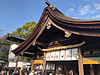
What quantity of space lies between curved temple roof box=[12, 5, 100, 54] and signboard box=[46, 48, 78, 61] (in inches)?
64.5

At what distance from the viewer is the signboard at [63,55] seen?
19.7 feet

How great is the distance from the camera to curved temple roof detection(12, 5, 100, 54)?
4.56 metres

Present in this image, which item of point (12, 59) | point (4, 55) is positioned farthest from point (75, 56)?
point (4, 55)

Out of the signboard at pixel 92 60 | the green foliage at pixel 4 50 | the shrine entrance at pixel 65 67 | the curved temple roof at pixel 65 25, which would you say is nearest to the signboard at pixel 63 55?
the signboard at pixel 92 60

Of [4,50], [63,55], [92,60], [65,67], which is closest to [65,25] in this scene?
[63,55]

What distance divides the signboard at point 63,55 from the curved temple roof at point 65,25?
1639 mm

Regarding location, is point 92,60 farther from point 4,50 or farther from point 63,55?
point 4,50

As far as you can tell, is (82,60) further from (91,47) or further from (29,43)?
A: (29,43)

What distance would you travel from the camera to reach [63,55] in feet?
21.5

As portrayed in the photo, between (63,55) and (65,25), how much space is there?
237 centimetres

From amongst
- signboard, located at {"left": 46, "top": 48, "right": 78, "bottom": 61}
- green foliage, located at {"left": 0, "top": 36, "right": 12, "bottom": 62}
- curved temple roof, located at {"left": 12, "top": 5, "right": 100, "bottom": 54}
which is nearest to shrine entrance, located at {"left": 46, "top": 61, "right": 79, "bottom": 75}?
signboard, located at {"left": 46, "top": 48, "right": 78, "bottom": 61}

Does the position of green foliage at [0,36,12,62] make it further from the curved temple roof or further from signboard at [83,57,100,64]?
signboard at [83,57,100,64]

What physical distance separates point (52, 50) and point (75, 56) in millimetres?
2168

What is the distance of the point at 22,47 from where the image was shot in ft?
26.8
